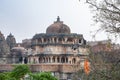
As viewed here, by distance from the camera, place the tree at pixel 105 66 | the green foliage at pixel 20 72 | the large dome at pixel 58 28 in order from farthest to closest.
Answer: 1. the large dome at pixel 58 28
2. the green foliage at pixel 20 72
3. the tree at pixel 105 66

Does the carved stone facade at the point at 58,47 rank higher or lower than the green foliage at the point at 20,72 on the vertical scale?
higher

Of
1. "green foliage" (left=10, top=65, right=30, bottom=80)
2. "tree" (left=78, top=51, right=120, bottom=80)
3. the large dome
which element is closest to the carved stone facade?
the large dome

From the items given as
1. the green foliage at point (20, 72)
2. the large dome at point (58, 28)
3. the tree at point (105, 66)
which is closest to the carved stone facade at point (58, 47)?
the large dome at point (58, 28)

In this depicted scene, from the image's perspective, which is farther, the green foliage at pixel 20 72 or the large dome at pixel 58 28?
the large dome at pixel 58 28

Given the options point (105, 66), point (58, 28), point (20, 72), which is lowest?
point (20, 72)

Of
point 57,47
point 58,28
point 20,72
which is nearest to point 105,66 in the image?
point 20,72

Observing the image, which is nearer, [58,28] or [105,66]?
[105,66]

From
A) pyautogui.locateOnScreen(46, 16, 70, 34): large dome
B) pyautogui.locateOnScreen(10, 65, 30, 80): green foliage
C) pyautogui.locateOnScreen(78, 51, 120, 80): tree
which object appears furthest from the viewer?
pyautogui.locateOnScreen(46, 16, 70, 34): large dome

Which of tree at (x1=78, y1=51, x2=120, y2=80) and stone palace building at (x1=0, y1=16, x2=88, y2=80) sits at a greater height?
stone palace building at (x1=0, y1=16, x2=88, y2=80)

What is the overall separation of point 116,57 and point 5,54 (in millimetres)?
53916

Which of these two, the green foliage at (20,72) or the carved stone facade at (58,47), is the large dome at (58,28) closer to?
the carved stone facade at (58,47)

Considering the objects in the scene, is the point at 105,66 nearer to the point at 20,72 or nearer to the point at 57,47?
the point at 20,72

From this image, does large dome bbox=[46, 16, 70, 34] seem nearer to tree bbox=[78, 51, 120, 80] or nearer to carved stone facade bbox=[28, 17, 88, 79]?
carved stone facade bbox=[28, 17, 88, 79]

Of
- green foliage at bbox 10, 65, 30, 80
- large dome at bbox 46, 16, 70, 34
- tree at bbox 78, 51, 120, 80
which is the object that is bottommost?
green foliage at bbox 10, 65, 30, 80
